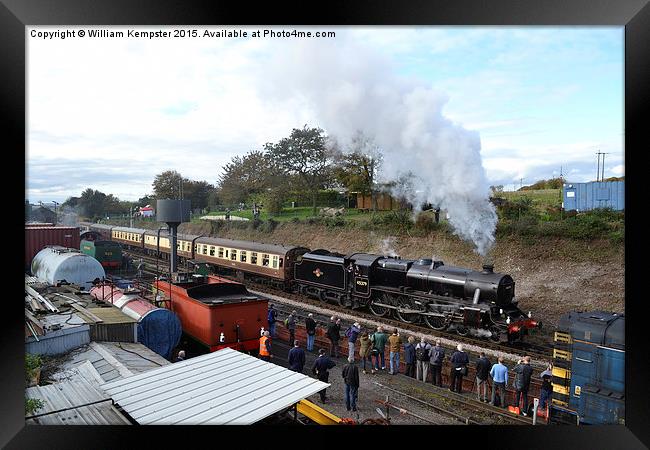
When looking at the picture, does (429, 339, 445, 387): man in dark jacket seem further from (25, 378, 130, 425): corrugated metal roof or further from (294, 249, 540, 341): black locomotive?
(25, 378, 130, 425): corrugated metal roof

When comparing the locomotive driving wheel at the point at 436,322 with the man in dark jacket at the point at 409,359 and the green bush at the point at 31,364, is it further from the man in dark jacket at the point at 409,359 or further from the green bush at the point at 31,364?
the green bush at the point at 31,364

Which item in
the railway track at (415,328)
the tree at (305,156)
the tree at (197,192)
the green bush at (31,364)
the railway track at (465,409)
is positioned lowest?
the railway track at (465,409)

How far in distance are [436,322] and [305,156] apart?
4.50m

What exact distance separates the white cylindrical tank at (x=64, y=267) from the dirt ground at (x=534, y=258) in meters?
3.52

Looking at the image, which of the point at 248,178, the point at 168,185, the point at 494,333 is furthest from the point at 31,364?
the point at 494,333

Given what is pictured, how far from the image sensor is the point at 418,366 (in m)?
6.68

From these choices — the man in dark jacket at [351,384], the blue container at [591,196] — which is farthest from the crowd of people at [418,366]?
the blue container at [591,196]

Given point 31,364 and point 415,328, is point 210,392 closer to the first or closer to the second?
point 31,364

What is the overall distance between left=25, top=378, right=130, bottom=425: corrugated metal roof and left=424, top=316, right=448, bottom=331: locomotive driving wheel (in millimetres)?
6294

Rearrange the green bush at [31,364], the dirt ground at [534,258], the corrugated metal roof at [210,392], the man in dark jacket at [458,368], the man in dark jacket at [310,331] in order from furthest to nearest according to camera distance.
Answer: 1. the dirt ground at [534,258]
2. the man in dark jacket at [310,331]
3. the man in dark jacket at [458,368]
4. the green bush at [31,364]
5. the corrugated metal roof at [210,392]

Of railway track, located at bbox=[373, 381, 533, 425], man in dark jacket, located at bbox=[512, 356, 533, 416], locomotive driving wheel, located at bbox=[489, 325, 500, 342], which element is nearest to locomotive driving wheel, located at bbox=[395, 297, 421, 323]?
locomotive driving wheel, located at bbox=[489, 325, 500, 342]

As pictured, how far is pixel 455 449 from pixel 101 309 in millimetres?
5905

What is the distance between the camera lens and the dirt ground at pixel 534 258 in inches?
376
